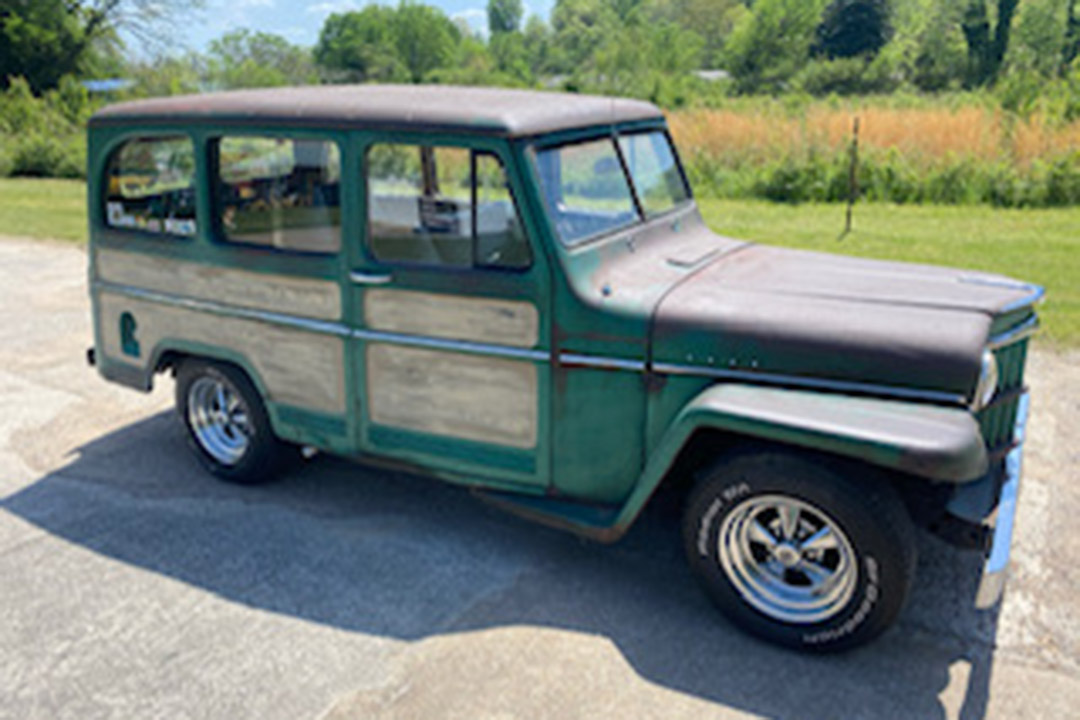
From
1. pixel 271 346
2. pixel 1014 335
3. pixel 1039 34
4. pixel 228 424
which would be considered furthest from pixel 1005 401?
pixel 1039 34

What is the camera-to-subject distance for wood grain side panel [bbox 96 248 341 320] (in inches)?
184

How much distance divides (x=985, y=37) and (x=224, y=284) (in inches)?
2990

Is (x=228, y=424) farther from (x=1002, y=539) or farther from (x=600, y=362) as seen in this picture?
(x=1002, y=539)

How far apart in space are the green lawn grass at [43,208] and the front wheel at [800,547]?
1204 centimetres

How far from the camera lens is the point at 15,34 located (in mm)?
34969

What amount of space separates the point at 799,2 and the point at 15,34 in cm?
6714

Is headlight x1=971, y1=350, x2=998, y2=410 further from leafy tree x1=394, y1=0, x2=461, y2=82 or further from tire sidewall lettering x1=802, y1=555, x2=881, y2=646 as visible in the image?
leafy tree x1=394, y1=0, x2=461, y2=82

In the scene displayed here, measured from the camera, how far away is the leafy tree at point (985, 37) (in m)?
66.8

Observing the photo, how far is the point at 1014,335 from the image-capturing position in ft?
13.3

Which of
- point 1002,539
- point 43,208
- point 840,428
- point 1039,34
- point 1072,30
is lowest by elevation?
point 1002,539

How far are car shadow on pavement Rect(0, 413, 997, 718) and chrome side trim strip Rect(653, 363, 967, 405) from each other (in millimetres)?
899

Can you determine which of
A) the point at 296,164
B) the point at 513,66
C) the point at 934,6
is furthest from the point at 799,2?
the point at 296,164

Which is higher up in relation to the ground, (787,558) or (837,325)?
(837,325)

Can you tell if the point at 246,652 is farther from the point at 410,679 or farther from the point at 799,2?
the point at 799,2
